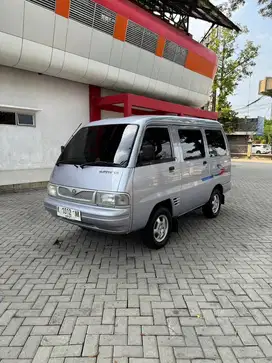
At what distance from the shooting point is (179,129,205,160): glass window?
4527mm

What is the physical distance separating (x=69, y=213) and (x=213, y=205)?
10.9 ft

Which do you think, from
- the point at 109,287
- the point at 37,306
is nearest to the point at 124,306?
the point at 109,287

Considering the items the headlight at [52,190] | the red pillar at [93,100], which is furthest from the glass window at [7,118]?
the headlight at [52,190]

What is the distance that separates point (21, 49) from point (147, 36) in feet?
18.0

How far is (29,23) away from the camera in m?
7.67

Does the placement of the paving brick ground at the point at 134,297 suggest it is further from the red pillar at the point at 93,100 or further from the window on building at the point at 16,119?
the red pillar at the point at 93,100

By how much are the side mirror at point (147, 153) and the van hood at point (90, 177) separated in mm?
366

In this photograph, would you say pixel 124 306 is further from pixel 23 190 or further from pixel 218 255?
pixel 23 190

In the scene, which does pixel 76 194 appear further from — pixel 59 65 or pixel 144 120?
pixel 59 65

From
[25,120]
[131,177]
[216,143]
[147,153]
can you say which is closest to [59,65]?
[25,120]

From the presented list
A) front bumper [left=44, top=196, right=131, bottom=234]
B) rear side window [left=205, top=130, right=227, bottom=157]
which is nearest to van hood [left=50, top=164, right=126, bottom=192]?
front bumper [left=44, top=196, right=131, bottom=234]

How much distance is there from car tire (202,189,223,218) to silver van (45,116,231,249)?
31.8 inches

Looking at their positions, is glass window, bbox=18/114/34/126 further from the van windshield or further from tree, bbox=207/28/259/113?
tree, bbox=207/28/259/113

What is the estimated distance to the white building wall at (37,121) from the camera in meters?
8.62
